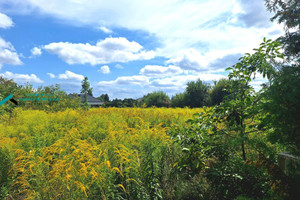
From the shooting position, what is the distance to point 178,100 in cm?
2795

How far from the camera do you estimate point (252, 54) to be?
329 cm

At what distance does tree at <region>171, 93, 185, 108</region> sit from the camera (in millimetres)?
27125

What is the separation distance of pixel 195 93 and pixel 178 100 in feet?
8.26

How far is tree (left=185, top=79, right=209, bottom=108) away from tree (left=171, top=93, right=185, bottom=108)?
655 mm

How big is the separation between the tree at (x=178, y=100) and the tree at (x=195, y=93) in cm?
65

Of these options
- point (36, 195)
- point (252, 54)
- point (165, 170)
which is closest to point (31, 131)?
point (36, 195)

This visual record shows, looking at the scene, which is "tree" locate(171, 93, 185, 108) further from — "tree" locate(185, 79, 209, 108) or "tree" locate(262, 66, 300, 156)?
"tree" locate(262, 66, 300, 156)

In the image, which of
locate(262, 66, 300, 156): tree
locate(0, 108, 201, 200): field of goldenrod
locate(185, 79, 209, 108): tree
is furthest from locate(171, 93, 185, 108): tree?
locate(262, 66, 300, 156): tree

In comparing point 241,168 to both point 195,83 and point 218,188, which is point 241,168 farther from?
point 195,83

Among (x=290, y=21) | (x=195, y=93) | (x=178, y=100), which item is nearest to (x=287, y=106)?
(x=290, y=21)

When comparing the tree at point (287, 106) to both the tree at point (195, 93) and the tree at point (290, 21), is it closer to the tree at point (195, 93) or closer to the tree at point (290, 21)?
the tree at point (290, 21)

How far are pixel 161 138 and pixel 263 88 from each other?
5.52ft

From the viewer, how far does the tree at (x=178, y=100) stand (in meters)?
27.1

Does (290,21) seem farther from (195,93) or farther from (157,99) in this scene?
(157,99)
